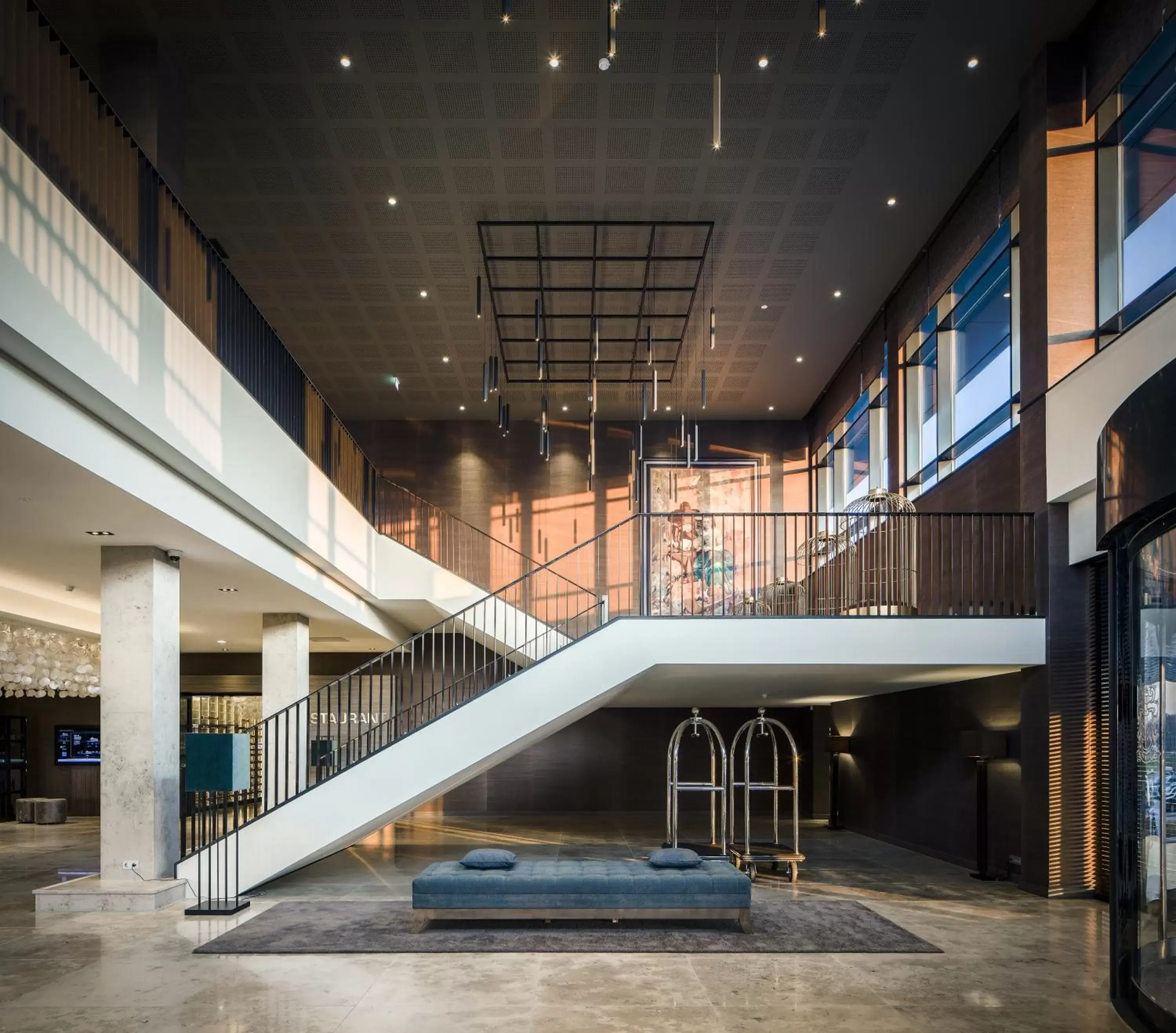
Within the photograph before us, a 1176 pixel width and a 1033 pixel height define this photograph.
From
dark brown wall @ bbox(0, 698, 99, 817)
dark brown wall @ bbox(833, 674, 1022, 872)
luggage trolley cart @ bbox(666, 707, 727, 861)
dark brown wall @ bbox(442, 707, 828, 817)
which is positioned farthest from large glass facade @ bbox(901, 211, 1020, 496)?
dark brown wall @ bbox(0, 698, 99, 817)

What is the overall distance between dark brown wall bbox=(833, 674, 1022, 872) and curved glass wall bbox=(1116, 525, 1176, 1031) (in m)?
5.44

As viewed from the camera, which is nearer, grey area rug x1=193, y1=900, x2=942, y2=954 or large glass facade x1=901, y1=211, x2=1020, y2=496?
grey area rug x1=193, y1=900, x2=942, y2=954

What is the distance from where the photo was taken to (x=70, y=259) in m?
6.95

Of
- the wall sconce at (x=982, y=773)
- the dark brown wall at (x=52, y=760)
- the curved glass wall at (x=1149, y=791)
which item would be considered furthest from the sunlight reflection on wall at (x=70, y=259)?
the dark brown wall at (x=52, y=760)

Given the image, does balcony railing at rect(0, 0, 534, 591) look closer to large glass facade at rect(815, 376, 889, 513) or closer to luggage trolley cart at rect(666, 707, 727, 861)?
luggage trolley cart at rect(666, 707, 727, 861)

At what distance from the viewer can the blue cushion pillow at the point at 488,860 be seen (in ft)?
31.7

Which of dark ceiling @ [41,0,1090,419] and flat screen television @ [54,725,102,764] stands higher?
dark ceiling @ [41,0,1090,419]

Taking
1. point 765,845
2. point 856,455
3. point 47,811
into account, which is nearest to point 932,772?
point 765,845

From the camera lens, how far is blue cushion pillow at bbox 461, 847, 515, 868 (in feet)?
31.7

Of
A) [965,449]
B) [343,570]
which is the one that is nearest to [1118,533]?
[965,449]

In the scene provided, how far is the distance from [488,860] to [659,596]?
1213 centimetres

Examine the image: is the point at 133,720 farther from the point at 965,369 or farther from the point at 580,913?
the point at 965,369

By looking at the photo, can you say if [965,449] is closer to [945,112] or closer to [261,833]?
[945,112]

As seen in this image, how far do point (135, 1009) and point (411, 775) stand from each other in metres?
4.83
